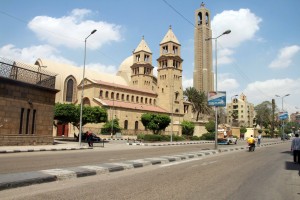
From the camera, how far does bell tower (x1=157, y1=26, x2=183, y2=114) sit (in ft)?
234

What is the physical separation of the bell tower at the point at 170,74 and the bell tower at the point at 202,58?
40.3 m

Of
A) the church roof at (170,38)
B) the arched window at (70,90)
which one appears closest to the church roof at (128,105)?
the arched window at (70,90)

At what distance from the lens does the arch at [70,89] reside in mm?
62431

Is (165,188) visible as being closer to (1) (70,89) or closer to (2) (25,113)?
(2) (25,113)

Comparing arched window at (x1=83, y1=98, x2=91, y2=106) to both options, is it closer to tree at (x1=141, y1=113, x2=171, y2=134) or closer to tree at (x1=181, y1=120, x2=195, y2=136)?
tree at (x1=141, y1=113, x2=171, y2=134)

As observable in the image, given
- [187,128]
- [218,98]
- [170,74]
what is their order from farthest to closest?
[170,74], [187,128], [218,98]

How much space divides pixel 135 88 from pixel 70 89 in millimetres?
15570

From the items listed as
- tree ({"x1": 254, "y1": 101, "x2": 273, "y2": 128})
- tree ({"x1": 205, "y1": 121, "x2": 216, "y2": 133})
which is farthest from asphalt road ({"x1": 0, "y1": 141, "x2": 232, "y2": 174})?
tree ({"x1": 254, "y1": 101, "x2": 273, "y2": 128})

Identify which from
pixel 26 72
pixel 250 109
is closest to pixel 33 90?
pixel 26 72

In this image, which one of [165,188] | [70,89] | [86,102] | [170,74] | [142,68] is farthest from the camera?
[142,68]

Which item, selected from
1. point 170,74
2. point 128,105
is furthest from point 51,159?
point 170,74

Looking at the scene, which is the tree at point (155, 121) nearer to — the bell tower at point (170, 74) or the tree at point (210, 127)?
the tree at point (210, 127)

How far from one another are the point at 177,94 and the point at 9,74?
178 feet

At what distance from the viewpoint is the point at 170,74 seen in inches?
2810
